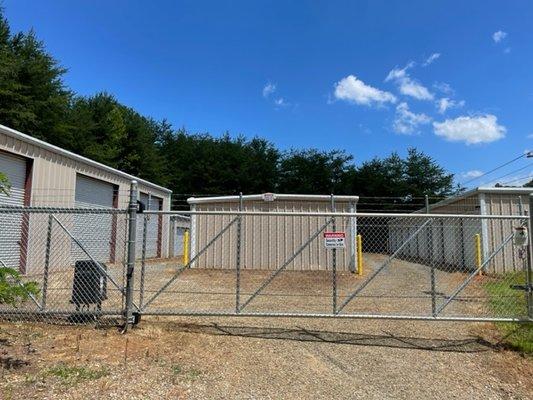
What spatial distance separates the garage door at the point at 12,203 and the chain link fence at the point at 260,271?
0.05 m

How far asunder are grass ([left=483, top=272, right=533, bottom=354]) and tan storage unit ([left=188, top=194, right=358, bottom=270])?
5.05 m

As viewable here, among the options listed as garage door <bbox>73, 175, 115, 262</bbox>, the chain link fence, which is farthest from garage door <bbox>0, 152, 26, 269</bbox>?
garage door <bbox>73, 175, 115, 262</bbox>

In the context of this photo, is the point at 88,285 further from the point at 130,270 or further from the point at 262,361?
the point at 262,361

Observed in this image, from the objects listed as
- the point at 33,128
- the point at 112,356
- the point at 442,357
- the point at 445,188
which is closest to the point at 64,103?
the point at 33,128

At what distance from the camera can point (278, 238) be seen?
15.7 m

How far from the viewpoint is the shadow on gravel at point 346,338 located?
6250 mm

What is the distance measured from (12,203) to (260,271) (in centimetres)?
762

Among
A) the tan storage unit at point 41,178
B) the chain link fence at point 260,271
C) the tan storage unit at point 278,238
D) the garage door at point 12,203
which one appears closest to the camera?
the chain link fence at point 260,271

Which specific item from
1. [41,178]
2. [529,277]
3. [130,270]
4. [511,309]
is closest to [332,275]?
[511,309]

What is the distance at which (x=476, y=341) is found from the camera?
650 centimetres

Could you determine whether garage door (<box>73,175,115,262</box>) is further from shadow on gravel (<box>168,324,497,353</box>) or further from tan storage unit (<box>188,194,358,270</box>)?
shadow on gravel (<box>168,324,497,353</box>)

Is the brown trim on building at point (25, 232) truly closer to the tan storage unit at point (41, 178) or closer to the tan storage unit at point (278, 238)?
the tan storage unit at point (41, 178)

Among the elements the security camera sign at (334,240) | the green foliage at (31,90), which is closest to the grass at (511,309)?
the security camera sign at (334,240)

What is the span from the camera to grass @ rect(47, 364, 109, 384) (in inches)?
186
